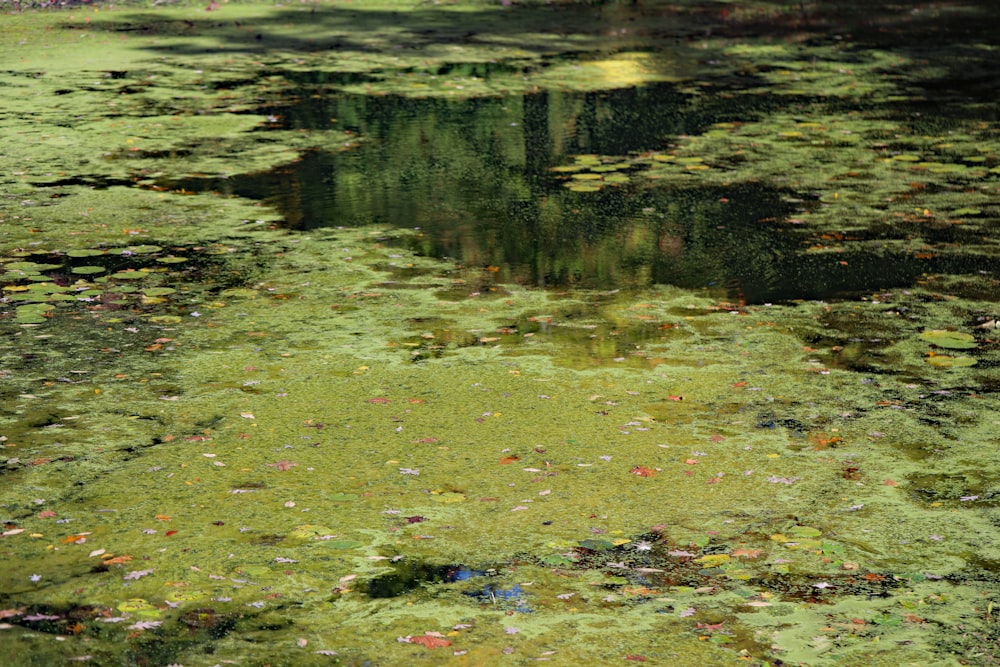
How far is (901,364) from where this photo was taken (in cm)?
486

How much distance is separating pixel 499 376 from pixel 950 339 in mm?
1803

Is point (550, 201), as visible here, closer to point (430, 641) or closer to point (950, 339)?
point (950, 339)

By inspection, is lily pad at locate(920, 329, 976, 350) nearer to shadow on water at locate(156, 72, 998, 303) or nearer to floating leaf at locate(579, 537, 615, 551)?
shadow on water at locate(156, 72, 998, 303)

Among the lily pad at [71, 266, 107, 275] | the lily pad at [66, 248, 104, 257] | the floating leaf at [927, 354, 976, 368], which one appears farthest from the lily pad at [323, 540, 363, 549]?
the lily pad at [66, 248, 104, 257]

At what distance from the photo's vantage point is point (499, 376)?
4.73 m

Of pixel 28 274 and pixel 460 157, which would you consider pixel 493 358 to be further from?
pixel 460 157

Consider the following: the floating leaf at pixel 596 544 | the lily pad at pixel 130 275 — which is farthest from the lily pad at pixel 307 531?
the lily pad at pixel 130 275

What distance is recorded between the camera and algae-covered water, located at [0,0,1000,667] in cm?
324

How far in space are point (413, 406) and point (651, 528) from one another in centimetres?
111

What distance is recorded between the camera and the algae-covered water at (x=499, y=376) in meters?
3.24

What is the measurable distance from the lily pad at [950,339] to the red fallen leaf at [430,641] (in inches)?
109

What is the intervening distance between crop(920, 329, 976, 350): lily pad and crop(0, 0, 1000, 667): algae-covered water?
0.10 ft

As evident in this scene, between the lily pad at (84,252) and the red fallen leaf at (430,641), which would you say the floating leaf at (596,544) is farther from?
the lily pad at (84,252)

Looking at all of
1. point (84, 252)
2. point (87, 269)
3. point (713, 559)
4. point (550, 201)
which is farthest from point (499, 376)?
point (550, 201)
